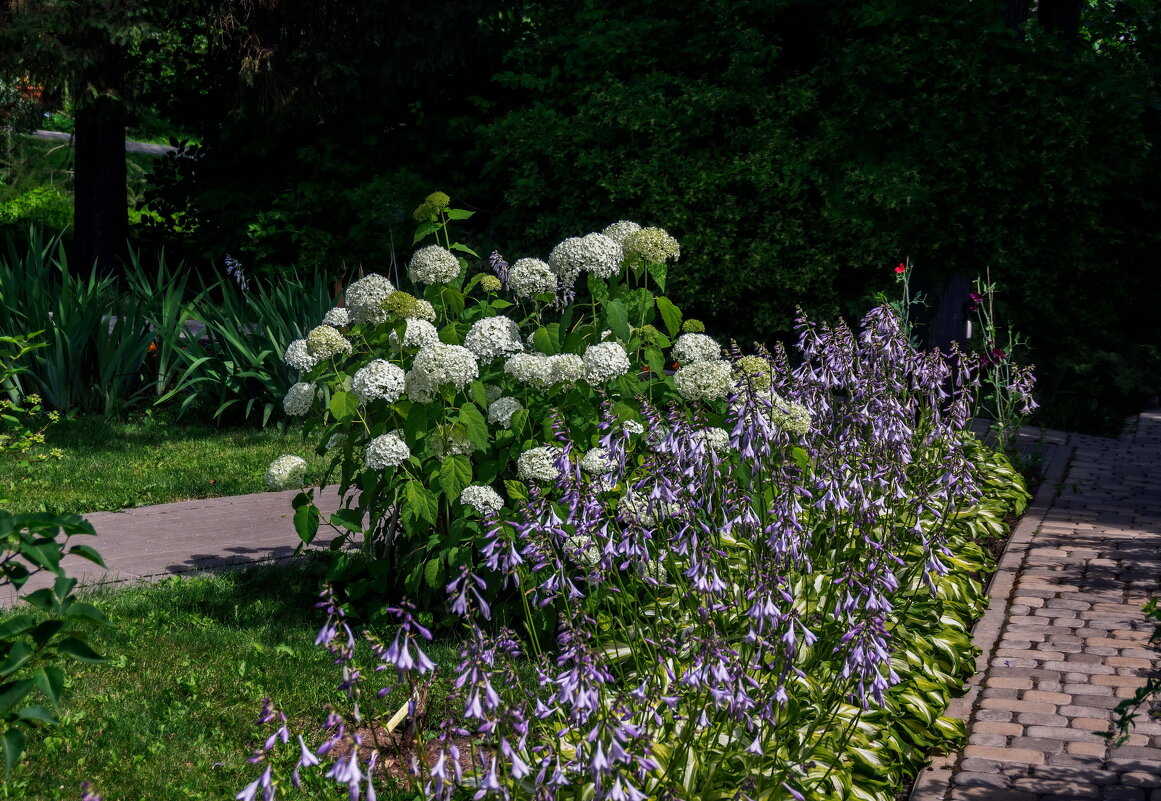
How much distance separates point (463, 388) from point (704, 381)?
99 centimetres

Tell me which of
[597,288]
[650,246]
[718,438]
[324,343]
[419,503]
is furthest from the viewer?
[597,288]

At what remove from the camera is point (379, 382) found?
14.0 feet

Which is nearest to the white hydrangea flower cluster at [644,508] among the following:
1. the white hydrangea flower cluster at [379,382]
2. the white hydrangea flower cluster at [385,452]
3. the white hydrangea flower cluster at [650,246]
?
the white hydrangea flower cluster at [385,452]

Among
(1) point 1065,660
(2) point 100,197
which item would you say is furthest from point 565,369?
(2) point 100,197

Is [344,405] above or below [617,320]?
below

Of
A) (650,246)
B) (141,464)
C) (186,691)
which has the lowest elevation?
(141,464)

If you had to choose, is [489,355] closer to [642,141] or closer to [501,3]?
[642,141]

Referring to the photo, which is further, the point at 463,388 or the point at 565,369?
the point at 463,388

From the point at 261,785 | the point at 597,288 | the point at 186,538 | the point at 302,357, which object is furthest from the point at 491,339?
the point at 186,538

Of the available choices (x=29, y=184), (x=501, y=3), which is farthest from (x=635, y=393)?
(x=29, y=184)

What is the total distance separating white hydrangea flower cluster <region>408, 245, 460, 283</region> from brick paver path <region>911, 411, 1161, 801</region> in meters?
2.66

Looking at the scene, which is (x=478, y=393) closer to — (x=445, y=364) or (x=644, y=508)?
(x=445, y=364)

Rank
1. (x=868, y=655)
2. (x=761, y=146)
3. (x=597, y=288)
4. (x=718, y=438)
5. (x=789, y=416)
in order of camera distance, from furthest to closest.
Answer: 1. (x=761, y=146)
2. (x=597, y=288)
3. (x=789, y=416)
4. (x=718, y=438)
5. (x=868, y=655)

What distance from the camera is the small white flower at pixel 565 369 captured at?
14.0 feet
